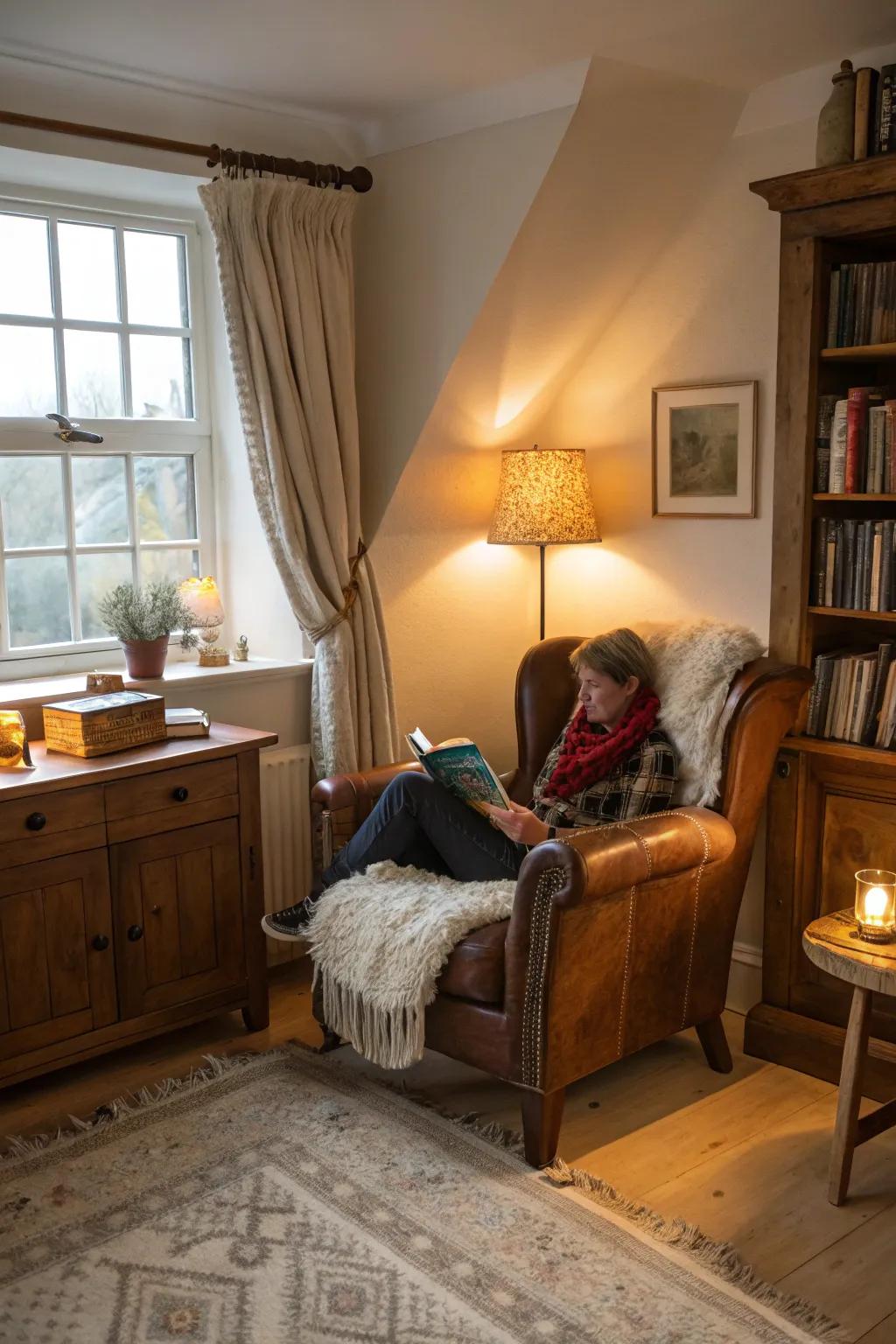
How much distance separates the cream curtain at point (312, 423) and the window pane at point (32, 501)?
1.87 ft

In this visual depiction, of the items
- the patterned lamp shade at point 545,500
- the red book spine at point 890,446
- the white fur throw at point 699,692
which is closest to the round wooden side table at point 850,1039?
the white fur throw at point 699,692

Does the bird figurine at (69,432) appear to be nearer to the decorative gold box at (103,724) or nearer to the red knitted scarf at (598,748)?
the decorative gold box at (103,724)

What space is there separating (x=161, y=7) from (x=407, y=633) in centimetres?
177

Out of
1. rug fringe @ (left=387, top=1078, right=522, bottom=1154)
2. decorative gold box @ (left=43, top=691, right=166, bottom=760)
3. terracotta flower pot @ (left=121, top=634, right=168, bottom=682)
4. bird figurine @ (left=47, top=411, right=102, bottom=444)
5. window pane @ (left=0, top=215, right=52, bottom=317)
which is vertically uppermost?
window pane @ (left=0, top=215, right=52, bottom=317)

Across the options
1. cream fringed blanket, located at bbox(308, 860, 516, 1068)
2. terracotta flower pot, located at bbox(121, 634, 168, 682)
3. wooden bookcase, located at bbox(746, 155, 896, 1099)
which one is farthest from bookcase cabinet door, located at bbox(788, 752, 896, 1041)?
terracotta flower pot, located at bbox(121, 634, 168, 682)

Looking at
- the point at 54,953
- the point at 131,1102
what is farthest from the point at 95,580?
the point at 131,1102

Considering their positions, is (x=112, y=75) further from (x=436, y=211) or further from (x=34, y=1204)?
(x=34, y=1204)

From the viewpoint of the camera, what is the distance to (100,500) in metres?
3.49

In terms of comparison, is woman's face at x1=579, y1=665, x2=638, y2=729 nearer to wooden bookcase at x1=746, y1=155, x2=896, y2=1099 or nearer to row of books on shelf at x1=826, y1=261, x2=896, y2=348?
wooden bookcase at x1=746, y1=155, x2=896, y2=1099

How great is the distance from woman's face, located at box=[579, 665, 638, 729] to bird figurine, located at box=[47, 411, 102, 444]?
147 cm

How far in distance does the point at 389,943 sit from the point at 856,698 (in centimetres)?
123

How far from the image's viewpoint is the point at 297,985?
3.52 m

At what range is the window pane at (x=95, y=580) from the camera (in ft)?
11.4

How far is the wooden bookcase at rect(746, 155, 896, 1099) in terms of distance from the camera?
2.81 m
